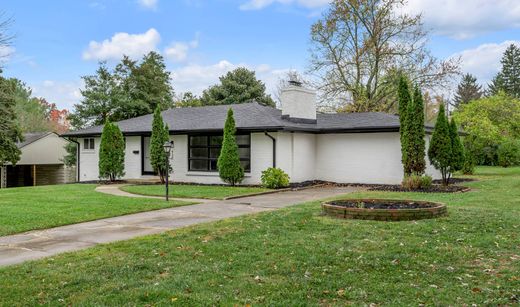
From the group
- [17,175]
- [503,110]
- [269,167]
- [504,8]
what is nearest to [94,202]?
[269,167]

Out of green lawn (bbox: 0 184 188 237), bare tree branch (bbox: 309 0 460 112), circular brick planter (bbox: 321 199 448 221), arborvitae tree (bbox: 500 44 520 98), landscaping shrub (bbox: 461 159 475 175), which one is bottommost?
green lawn (bbox: 0 184 188 237)

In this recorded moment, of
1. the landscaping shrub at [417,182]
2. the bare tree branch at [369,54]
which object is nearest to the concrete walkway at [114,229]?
the landscaping shrub at [417,182]

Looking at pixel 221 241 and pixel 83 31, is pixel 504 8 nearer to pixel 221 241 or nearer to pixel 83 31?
pixel 221 241

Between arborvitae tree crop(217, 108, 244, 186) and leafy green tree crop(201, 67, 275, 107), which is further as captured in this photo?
leafy green tree crop(201, 67, 275, 107)

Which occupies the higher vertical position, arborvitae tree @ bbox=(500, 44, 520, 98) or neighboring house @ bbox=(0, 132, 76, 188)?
arborvitae tree @ bbox=(500, 44, 520, 98)

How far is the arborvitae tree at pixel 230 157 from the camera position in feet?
53.2

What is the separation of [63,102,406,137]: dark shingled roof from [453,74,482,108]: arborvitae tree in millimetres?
39114

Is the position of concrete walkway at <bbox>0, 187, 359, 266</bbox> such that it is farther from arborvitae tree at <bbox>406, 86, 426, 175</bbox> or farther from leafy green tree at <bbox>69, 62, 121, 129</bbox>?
leafy green tree at <bbox>69, 62, 121, 129</bbox>

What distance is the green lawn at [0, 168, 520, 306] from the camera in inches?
162

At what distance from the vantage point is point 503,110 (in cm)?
2559

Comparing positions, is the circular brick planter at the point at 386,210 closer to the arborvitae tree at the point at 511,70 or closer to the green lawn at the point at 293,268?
the green lawn at the point at 293,268

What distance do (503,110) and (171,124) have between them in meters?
18.6

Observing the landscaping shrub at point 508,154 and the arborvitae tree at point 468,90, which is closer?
the landscaping shrub at point 508,154

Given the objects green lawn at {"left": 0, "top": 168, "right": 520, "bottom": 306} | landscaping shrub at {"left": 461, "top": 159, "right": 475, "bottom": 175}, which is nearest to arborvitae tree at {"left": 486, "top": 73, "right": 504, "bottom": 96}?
landscaping shrub at {"left": 461, "top": 159, "right": 475, "bottom": 175}
